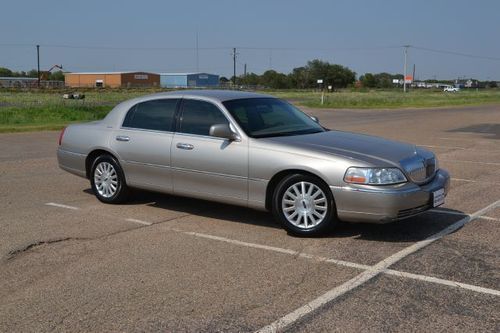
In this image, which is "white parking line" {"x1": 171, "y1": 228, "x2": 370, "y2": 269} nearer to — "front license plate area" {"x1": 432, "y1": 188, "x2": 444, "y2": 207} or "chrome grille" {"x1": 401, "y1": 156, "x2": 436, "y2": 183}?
"chrome grille" {"x1": 401, "y1": 156, "x2": 436, "y2": 183}

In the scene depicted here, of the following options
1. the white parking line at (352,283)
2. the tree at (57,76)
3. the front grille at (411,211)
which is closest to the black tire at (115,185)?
the front grille at (411,211)

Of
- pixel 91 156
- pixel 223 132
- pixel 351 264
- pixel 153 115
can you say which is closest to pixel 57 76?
pixel 91 156

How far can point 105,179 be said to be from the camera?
7668mm

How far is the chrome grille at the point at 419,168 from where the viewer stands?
5.91m

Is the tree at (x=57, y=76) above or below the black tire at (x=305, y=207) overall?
above

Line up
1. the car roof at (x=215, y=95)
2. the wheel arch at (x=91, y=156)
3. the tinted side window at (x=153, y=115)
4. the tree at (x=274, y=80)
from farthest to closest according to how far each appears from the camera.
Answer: the tree at (x=274, y=80), the wheel arch at (x=91, y=156), the tinted side window at (x=153, y=115), the car roof at (x=215, y=95)

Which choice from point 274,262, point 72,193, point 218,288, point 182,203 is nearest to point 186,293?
point 218,288

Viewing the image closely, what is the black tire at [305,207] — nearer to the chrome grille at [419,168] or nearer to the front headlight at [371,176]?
the front headlight at [371,176]

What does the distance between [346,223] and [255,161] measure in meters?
1.33

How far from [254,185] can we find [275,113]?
116 centimetres

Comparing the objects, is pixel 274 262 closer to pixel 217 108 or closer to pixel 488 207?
pixel 217 108

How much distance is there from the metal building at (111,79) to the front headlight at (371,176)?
137 m

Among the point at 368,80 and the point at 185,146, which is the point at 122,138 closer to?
the point at 185,146

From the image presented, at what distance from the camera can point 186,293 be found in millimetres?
4438
